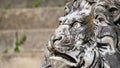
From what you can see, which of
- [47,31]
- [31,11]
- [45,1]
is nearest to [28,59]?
[47,31]

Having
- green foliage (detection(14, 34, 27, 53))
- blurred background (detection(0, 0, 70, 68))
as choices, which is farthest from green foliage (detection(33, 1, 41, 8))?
green foliage (detection(14, 34, 27, 53))

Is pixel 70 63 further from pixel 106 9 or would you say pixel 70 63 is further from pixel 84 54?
pixel 106 9

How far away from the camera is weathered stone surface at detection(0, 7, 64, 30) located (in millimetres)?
9266

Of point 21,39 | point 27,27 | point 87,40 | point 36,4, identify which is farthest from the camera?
point 36,4

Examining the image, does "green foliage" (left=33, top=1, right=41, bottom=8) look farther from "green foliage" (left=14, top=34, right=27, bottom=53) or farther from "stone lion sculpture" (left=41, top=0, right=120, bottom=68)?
"stone lion sculpture" (left=41, top=0, right=120, bottom=68)

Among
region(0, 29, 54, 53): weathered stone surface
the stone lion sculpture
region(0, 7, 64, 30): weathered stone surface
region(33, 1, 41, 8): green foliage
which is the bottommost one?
region(0, 29, 54, 53): weathered stone surface

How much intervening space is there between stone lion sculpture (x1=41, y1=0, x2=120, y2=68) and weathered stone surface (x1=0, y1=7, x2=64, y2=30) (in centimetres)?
647

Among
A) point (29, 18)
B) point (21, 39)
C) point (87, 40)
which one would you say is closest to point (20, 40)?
point (21, 39)

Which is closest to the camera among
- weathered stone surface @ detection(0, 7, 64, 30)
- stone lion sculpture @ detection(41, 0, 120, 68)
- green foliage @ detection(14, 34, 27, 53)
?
stone lion sculpture @ detection(41, 0, 120, 68)

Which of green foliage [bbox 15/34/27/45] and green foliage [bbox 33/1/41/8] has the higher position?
green foliage [bbox 33/1/41/8]

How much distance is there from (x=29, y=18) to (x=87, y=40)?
7.10 m

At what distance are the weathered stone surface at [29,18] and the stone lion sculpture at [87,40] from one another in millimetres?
6472

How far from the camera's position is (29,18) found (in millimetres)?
9578

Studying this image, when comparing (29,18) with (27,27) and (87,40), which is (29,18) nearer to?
(27,27)
